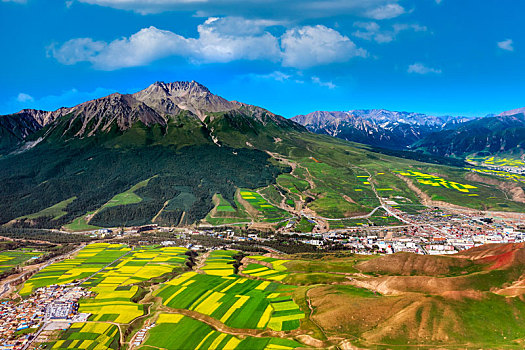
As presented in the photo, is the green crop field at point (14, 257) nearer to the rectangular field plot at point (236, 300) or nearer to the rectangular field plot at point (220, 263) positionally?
the rectangular field plot at point (236, 300)

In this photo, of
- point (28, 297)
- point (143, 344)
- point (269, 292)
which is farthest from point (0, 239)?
point (269, 292)

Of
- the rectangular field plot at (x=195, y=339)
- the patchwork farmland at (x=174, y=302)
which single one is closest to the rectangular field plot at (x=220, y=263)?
the patchwork farmland at (x=174, y=302)

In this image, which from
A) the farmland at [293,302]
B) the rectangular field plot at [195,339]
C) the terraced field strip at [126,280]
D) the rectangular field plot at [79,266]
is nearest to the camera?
the farmland at [293,302]

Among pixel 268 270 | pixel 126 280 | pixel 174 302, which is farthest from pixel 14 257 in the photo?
pixel 268 270

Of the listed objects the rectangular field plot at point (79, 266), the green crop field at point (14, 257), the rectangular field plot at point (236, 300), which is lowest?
the rectangular field plot at point (236, 300)

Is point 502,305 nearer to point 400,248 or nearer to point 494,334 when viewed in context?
point 494,334

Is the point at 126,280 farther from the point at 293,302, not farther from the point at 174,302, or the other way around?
the point at 293,302

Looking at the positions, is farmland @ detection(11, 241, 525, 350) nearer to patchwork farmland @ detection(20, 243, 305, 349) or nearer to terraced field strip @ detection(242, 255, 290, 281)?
patchwork farmland @ detection(20, 243, 305, 349)
